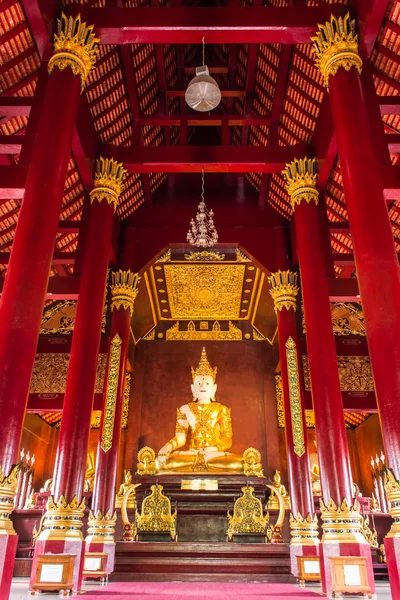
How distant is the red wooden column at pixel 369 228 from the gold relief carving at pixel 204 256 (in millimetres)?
5641

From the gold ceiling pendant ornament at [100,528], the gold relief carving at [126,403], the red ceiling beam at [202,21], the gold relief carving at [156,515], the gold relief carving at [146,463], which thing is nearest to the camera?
the red ceiling beam at [202,21]

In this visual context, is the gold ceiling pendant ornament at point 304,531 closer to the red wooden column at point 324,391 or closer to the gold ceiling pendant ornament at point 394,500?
the red wooden column at point 324,391

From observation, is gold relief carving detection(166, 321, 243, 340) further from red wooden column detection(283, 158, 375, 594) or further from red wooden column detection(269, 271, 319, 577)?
red wooden column detection(283, 158, 375, 594)

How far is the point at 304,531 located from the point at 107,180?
5.76m

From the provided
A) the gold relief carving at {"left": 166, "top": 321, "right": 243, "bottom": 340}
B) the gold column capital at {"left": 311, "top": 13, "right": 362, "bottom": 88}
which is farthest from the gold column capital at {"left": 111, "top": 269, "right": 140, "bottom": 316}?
the gold column capital at {"left": 311, "top": 13, "right": 362, "bottom": 88}

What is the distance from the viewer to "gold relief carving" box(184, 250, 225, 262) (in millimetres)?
10781

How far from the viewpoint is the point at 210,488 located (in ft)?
27.7

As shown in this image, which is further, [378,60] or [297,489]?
[297,489]

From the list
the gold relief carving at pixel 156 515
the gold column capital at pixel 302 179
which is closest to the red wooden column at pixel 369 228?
the gold column capital at pixel 302 179

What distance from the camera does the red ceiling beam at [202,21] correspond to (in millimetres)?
5598

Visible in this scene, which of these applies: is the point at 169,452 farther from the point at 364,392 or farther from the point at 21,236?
the point at 21,236

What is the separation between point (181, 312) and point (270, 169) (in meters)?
6.29

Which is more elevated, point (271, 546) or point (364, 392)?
point (364, 392)

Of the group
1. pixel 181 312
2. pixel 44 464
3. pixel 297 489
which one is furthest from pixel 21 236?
pixel 44 464
